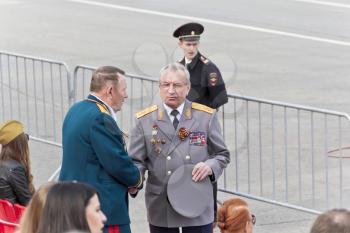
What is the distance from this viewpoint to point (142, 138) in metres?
8.34

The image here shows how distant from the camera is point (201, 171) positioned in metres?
8.13

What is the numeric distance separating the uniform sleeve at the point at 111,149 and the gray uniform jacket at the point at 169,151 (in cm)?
44

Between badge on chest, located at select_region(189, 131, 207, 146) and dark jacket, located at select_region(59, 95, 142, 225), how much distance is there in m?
0.61

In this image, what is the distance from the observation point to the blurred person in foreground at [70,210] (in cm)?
529

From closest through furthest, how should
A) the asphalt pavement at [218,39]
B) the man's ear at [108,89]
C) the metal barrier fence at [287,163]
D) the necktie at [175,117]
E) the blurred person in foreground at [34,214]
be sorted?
the blurred person in foreground at [34,214] < the man's ear at [108,89] < the necktie at [175,117] < the metal barrier fence at [287,163] < the asphalt pavement at [218,39]

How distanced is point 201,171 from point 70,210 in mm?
2887

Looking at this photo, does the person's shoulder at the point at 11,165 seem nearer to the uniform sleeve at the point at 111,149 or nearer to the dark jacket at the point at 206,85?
the uniform sleeve at the point at 111,149

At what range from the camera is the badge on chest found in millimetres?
8297

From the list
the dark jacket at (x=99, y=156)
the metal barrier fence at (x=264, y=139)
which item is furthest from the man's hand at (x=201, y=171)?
the metal barrier fence at (x=264, y=139)

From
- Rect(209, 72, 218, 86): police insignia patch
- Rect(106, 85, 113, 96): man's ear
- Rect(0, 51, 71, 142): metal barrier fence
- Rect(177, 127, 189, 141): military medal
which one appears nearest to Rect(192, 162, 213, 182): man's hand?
Rect(177, 127, 189, 141): military medal

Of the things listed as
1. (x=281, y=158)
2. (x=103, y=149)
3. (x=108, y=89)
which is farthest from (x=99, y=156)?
(x=281, y=158)

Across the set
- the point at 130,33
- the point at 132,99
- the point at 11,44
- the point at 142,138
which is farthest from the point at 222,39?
the point at 142,138

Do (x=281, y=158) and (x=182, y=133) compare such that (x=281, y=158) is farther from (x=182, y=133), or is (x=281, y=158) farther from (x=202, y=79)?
(x=182, y=133)

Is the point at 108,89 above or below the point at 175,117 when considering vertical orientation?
above
